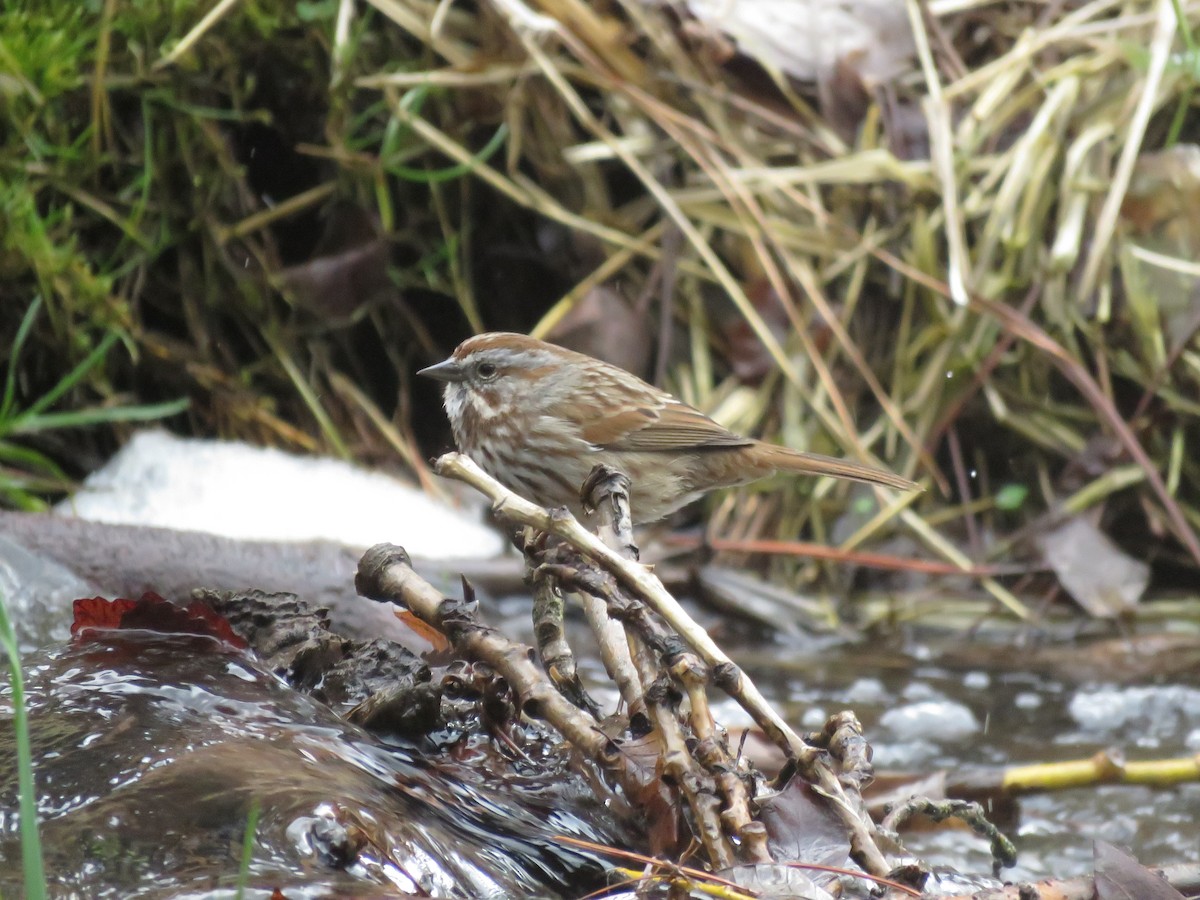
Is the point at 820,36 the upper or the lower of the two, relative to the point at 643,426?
upper

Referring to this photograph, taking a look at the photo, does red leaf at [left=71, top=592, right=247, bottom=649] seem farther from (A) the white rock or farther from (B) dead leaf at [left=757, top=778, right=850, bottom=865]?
(A) the white rock

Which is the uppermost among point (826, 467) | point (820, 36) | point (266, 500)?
point (820, 36)

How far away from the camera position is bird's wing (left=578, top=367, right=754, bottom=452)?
4.34 meters

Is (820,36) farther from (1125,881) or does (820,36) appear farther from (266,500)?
(1125,881)

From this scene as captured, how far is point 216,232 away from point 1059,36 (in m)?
3.06

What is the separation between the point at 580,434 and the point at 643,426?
0.22 metres

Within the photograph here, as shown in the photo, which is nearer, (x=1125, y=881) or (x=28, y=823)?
(x=28, y=823)

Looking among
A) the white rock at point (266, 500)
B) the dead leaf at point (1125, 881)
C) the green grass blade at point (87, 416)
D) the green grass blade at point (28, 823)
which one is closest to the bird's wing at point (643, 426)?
the white rock at point (266, 500)

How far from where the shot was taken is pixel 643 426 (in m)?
4.41

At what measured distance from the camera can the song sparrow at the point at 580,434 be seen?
4199mm

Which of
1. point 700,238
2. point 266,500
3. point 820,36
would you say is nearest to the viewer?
point 266,500

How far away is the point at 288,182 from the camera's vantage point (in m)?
5.33

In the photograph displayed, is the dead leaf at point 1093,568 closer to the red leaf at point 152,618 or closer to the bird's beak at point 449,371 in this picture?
the bird's beak at point 449,371

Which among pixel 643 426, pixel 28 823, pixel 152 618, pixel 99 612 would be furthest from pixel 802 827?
pixel 643 426
